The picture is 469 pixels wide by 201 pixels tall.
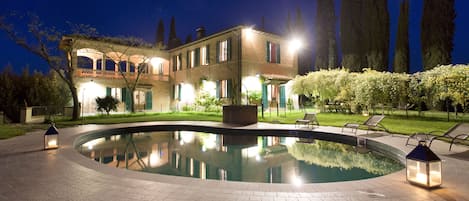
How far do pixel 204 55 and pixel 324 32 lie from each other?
746 inches

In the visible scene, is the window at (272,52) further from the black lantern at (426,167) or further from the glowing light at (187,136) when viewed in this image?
the black lantern at (426,167)

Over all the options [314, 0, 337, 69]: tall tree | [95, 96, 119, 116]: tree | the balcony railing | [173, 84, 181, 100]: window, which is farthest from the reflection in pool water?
[314, 0, 337, 69]: tall tree

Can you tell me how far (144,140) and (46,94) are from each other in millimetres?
9852

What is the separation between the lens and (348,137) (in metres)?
8.30

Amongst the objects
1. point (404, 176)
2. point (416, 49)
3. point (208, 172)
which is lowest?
point (208, 172)

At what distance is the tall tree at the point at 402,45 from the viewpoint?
24.4m

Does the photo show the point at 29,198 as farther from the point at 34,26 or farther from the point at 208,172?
the point at 34,26

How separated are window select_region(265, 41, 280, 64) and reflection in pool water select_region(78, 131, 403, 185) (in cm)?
1155

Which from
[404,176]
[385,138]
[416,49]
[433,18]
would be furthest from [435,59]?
[416,49]

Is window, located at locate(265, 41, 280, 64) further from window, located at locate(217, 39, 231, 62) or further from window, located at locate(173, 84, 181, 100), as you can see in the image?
window, located at locate(173, 84, 181, 100)

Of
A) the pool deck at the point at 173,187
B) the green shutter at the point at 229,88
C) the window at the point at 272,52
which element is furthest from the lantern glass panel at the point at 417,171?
the window at the point at 272,52

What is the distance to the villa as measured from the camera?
729 inches

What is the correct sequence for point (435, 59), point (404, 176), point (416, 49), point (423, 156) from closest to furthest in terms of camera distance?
point (423, 156), point (404, 176), point (435, 59), point (416, 49)

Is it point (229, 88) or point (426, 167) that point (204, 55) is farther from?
point (426, 167)
